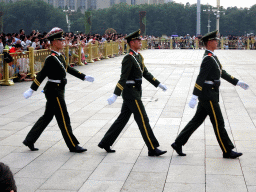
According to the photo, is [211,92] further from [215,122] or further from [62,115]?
[62,115]

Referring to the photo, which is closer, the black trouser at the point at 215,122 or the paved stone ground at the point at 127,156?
the paved stone ground at the point at 127,156

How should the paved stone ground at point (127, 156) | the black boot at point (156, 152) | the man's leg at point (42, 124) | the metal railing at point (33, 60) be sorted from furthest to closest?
the metal railing at point (33, 60) → the man's leg at point (42, 124) → the black boot at point (156, 152) → the paved stone ground at point (127, 156)

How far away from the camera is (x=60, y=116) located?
589cm

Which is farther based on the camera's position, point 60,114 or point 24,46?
point 24,46

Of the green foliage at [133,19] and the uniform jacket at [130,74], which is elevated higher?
the green foliage at [133,19]

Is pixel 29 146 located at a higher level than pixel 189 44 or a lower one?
lower

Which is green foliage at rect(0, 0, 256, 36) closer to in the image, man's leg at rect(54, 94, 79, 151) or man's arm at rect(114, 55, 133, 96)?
man's leg at rect(54, 94, 79, 151)

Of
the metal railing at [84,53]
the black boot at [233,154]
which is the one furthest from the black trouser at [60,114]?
the metal railing at [84,53]

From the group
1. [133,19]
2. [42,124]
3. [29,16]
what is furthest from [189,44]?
[29,16]

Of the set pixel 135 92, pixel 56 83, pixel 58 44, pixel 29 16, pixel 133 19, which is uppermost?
pixel 29 16

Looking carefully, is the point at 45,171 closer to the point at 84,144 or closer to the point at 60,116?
the point at 60,116

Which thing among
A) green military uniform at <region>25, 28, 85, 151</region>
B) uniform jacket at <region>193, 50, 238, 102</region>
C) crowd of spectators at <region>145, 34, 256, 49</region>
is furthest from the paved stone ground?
crowd of spectators at <region>145, 34, 256, 49</region>

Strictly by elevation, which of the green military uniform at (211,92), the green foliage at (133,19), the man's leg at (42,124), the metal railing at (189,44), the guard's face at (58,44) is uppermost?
the green foliage at (133,19)

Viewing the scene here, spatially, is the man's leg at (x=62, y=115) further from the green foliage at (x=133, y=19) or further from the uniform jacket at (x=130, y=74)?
the green foliage at (x=133, y=19)
